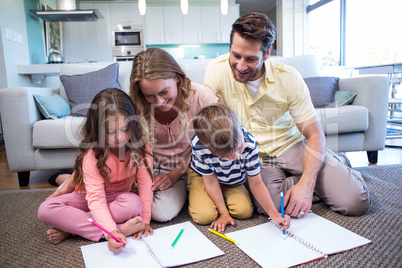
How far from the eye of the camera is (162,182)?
1.29 metres

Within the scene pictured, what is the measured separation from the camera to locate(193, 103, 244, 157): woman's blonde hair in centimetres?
95

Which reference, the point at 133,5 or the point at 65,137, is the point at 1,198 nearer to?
the point at 65,137

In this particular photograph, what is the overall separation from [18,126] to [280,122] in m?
1.57

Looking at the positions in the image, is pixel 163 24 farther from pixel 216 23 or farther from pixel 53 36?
pixel 53 36

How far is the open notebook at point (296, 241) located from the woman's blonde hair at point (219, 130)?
0.30 m

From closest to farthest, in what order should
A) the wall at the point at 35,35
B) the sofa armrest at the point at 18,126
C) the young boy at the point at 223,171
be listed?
the young boy at the point at 223,171, the sofa armrest at the point at 18,126, the wall at the point at 35,35

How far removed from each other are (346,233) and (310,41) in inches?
226

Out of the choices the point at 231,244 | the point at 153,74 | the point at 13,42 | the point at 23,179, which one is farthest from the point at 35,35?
the point at 231,244

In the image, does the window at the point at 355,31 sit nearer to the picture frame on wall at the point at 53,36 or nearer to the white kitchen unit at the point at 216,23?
the white kitchen unit at the point at 216,23

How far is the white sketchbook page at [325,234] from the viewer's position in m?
0.94

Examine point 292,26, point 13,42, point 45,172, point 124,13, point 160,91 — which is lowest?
point 45,172

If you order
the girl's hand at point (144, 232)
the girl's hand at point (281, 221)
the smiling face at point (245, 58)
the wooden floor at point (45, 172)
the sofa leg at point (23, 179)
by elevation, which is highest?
the smiling face at point (245, 58)

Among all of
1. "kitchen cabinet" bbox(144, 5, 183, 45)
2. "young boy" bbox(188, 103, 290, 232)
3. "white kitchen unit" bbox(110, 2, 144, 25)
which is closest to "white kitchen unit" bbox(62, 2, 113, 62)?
"white kitchen unit" bbox(110, 2, 144, 25)

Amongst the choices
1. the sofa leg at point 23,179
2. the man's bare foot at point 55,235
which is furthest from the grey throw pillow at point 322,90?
the sofa leg at point 23,179
